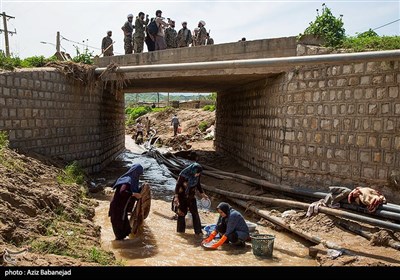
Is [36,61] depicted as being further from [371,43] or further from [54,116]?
[371,43]

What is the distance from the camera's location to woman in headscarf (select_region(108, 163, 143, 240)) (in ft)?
22.3

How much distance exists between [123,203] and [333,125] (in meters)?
4.61

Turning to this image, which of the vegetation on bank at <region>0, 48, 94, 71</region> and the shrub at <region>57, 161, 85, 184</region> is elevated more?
the vegetation on bank at <region>0, 48, 94, 71</region>

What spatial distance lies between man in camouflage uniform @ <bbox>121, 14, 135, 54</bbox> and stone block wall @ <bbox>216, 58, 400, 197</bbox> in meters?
6.13

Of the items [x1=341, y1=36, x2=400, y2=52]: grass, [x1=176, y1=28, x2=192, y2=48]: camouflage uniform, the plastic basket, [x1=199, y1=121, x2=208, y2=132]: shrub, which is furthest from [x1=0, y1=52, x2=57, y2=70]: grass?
[x1=199, y1=121, x2=208, y2=132]: shrub

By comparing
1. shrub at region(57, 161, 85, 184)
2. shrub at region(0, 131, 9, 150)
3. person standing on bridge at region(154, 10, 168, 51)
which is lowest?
shrub at region(57, 161, 85, 184)

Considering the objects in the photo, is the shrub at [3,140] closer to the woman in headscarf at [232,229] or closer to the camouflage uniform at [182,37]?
the woman in headscarf at [232,229]

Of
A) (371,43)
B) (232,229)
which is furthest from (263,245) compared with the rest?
(371,43)

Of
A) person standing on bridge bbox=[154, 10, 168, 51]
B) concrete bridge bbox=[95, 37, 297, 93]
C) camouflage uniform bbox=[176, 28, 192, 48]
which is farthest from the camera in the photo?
camouflage uniform bbox=[176, 28, 192, 48]

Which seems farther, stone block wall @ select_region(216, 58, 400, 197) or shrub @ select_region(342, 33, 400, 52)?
shrub @ select_region(342, 33, 400, 52)

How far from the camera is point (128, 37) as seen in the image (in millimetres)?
14453

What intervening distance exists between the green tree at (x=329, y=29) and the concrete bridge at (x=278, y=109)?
467 mm

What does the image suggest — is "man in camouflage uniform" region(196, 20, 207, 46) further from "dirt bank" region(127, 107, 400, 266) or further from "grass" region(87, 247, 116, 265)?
"grass" region(87, 247, 116, 265)

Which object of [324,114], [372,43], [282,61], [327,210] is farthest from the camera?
[324,114]
